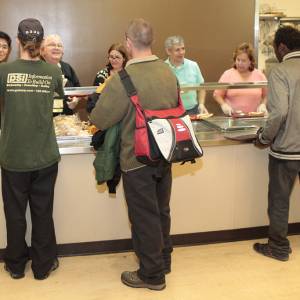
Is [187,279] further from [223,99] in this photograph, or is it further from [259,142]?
[223,99]

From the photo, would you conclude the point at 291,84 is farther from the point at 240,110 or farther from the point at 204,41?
the point at 204,41

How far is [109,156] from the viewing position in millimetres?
2186

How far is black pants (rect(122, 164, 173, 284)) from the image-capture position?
2.13 m

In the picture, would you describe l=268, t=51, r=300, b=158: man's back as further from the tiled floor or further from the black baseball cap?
the black baseball cap

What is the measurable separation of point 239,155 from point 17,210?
1439 mm

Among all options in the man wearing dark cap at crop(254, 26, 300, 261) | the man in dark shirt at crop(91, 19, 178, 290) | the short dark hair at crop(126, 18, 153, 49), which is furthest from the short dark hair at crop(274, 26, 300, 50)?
the short dark hair at crop(126, 18, 153, 49)

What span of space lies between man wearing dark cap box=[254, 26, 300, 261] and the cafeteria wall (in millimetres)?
1547

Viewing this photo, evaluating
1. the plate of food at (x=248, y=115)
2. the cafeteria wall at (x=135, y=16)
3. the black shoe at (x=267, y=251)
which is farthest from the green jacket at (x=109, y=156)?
the cafeteria wall at (x=135, y=16)

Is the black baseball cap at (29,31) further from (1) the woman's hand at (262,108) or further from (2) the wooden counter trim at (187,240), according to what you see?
(1) the woman's hand at (262,108)

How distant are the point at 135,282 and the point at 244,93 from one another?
175 cm

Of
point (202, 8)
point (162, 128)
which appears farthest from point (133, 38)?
point (202, 8)

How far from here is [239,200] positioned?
9.37 feet

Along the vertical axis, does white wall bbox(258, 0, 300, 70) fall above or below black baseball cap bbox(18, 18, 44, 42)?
above

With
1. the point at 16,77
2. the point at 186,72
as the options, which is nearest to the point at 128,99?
the point at 16,77
